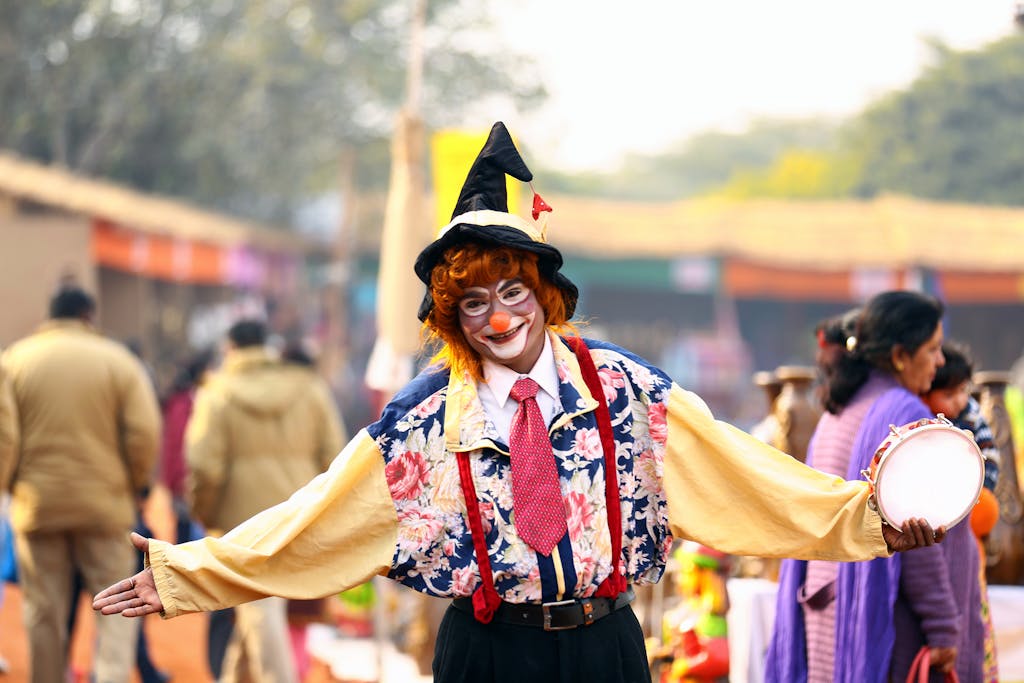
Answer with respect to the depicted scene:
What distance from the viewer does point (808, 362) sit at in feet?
75.1

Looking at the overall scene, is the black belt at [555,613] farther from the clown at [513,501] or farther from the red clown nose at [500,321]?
the red clown nose at [500,321]

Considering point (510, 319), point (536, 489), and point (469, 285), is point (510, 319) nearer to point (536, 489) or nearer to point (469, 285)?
point (469, 285)

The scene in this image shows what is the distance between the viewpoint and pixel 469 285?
3.57 m

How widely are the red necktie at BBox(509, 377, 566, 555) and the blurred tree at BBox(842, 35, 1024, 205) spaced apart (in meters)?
21.4

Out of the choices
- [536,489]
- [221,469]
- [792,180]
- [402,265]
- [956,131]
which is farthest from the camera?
[792,180]

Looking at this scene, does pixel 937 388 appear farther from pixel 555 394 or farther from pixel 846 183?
pixel 846 183

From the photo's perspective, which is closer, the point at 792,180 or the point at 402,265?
the point at 402,265

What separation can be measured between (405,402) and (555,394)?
14.9 inches

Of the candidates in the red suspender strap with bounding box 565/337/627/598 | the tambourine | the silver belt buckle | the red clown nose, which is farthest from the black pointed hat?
the tambourine

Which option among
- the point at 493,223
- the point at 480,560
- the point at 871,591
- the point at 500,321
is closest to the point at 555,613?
the point at 480,560

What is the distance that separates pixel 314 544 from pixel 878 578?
1.70m

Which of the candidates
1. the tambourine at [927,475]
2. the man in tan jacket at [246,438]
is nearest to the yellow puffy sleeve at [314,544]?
the tambourine at [927,475]

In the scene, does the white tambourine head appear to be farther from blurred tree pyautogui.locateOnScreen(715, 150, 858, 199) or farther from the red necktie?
blurred tree pyautogui.locateOnScreen(715, 150, 858, 199)

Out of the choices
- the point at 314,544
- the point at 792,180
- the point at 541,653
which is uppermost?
the point at 792,180
